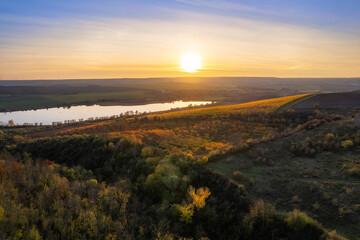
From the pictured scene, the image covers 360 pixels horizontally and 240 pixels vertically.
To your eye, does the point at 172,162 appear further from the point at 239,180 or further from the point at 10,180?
the point at 10,180

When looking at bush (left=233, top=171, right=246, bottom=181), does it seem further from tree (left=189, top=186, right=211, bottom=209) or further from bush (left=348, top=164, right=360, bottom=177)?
bush (left=348, top=164, right=360, bottom=177)

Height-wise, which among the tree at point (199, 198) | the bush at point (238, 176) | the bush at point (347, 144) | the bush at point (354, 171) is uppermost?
the bush at point (347, 144)

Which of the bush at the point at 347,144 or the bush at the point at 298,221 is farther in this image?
the bush at the point at 347,144

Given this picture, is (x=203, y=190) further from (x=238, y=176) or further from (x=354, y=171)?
(x=354, y=171)

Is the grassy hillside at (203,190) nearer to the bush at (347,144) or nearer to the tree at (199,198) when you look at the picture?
the tree at (199,198)

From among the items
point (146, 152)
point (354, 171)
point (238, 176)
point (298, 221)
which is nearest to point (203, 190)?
point (238, 176)

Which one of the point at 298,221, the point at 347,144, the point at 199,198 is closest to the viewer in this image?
the point at 298,221

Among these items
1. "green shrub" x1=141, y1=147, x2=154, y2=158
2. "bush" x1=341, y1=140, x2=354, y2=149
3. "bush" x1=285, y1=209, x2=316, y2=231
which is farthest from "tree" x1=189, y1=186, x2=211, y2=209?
"bush" x1=341, y1=140, x2=354, y2=149

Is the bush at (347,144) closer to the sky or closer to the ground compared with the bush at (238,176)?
closer to the sky

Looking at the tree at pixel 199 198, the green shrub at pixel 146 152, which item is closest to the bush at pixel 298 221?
the tree at pixel 199 198
